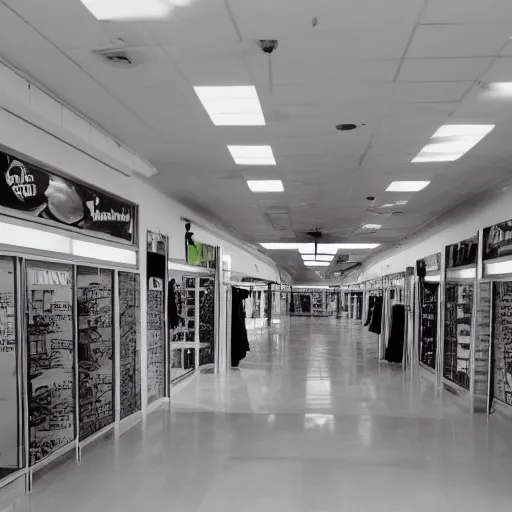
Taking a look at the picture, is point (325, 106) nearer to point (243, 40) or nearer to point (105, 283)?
point (243, 40)

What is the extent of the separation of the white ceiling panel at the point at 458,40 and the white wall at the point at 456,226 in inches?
150

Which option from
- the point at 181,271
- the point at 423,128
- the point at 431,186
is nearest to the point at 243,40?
the point at 423,128

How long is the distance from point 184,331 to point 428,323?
4.31m

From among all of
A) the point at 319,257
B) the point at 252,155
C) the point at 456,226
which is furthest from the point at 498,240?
the point at 319,257

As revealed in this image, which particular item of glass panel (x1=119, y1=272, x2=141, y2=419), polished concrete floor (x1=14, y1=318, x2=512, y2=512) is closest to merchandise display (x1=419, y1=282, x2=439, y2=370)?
polished concrete floor (x1=14, y1=318, x2=512, y2=512)

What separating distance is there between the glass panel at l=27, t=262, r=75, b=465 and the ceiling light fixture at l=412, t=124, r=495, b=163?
3454mm

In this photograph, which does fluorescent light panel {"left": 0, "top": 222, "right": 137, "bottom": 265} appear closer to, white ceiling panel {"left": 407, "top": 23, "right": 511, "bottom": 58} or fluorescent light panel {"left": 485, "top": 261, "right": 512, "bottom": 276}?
white ceiling panel {"left": 407, "top": 23, "right": 511, "bottom": 58}

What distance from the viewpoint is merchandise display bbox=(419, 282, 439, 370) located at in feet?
30.5

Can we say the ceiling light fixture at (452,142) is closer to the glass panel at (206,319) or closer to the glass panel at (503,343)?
the glass panel at (503,343)

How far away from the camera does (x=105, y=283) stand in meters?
5.47

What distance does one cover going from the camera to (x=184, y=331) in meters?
9.67

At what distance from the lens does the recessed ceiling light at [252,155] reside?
5348mm

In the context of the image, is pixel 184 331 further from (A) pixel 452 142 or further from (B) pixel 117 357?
(A) pixel 452 142

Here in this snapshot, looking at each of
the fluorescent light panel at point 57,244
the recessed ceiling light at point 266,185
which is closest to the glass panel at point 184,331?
the recessed ceiling light at point 266,185
